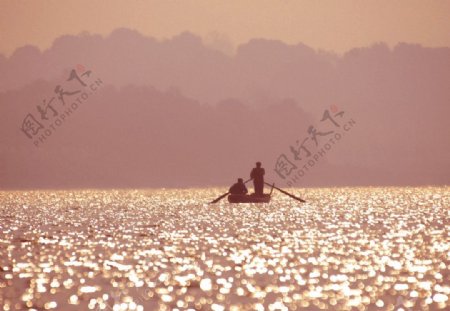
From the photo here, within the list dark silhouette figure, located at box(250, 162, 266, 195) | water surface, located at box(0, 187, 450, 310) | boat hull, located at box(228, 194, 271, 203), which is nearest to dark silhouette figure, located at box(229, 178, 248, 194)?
boat hull, located at box(228, 194, 271, 203)

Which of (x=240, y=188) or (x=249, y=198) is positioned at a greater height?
(x=240, y=188)

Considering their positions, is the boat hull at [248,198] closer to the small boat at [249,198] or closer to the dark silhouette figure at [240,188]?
the small boat at [249,198]

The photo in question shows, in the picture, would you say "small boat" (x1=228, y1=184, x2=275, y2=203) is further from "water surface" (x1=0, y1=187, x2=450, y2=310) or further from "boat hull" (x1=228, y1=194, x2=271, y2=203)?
"water surface" (x1=0, y1=187, x2=450, y2=310)

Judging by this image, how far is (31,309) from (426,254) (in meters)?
24.3

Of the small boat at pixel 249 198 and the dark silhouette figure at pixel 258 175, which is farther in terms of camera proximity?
the small boat at pixel 249 198

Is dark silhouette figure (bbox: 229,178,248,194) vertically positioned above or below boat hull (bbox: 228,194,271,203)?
above

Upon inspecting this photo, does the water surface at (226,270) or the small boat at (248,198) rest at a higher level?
the small boat at (248,198)

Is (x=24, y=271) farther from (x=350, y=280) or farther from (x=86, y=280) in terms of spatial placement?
(x=350, y=280)

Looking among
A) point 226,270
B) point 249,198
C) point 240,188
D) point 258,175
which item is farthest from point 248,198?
point 226,270

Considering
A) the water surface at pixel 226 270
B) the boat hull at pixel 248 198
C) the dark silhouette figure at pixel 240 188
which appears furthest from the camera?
the dark silhouette figure at pixel 240 188

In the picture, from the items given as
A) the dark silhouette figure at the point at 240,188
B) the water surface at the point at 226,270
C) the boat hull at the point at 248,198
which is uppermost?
the dark silhouette figure at the point at 240,188

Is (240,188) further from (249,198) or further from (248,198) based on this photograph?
(249,198)

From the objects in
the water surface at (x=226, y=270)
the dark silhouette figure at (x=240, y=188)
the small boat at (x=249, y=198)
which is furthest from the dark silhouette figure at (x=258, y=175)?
the water surface at (x=226, y=270)

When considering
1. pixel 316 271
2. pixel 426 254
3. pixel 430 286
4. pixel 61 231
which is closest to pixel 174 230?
pixel 61 231
